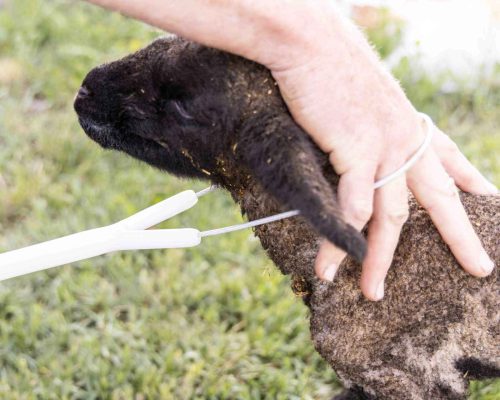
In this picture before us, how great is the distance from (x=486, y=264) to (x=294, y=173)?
2.57 feet

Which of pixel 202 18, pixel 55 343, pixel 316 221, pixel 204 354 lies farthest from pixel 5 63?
pixel 316 221

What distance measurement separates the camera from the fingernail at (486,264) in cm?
232

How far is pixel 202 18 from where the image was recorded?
1987 millimetres

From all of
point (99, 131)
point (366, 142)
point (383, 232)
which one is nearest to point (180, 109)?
point (99, 131)

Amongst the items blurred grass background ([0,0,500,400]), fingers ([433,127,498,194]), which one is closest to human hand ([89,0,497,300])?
fingers ([433,127,498,194])

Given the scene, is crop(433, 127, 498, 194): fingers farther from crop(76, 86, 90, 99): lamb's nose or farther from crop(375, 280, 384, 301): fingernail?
crop(76, 86, 90, 99): lamb's nose

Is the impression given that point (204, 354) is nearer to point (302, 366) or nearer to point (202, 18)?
point (302, 366)

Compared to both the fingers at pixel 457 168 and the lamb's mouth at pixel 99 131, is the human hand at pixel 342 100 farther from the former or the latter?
the lamb's mouth at pixel 99 131

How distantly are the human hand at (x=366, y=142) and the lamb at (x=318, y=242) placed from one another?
110 millimetres

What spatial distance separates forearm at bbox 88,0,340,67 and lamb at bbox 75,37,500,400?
20 centimetres

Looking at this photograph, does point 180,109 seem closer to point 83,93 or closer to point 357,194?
point 83,93

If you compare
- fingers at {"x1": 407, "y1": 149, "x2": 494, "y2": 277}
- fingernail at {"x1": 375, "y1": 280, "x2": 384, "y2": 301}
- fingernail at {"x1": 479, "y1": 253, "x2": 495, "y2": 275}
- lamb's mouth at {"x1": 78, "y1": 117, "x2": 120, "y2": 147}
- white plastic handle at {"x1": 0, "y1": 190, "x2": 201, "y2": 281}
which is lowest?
white plastic handle at {"x1": 0, "y1": 190, "x2": 201, "y2": 281}

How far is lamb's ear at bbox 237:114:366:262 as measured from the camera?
189cm

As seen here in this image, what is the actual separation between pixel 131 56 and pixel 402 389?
149cm
